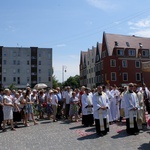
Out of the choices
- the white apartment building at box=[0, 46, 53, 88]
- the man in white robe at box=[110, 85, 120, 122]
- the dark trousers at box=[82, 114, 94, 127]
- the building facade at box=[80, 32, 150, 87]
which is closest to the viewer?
the dark trousers at box=[82, 114, 94, 127]

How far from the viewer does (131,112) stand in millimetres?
10516

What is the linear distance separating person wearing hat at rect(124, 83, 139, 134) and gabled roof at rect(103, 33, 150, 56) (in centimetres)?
4806

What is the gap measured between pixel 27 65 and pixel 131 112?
69153 mm

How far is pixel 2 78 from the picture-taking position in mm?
74188

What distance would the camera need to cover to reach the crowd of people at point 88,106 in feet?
34.7

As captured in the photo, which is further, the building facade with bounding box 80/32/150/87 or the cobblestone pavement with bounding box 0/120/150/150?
the building facade with bounding box 80/32/150/87

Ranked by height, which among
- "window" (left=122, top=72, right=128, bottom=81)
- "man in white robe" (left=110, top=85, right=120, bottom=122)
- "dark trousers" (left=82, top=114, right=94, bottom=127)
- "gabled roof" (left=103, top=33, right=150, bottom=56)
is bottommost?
"dark trousers" (left=82, top=114, right=94, bottom=127)

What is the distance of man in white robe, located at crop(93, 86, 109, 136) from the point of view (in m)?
10.4

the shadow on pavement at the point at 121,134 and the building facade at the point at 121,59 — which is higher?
the building facade at the point at 121,59

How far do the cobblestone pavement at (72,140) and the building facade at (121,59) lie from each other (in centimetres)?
4619

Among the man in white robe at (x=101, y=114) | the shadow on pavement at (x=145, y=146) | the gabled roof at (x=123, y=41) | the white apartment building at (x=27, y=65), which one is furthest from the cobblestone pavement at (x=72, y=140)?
the white apartment building at (x=27, y=65)

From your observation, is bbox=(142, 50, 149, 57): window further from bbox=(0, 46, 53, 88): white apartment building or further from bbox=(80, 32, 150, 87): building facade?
bbox=(0, 46, 53, 88): white apartment building

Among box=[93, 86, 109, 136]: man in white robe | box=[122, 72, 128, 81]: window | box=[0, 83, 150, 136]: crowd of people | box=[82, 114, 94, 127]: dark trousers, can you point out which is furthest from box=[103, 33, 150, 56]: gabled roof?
box=[93, 86, 109, 136]: man in white robe

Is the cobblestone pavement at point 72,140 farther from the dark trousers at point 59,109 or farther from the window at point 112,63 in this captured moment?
the window at point 112,63
